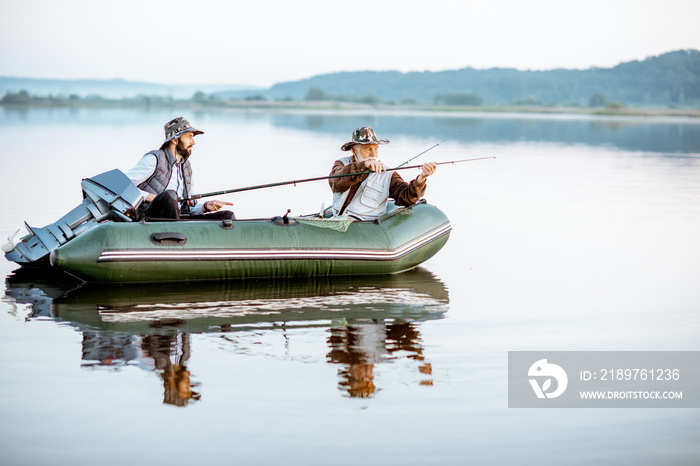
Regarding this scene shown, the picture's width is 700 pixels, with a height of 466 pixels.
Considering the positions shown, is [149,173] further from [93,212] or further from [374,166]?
[374,166]

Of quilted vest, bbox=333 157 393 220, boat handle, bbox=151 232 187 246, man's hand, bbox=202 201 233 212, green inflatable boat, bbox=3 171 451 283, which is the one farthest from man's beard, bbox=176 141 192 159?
quilted vest, bbox=333 157 393 220

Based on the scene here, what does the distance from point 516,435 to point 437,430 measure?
1.24 feet

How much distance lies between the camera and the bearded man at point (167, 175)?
313 inches

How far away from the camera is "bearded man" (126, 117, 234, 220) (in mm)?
7957

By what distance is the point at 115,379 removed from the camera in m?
5.41

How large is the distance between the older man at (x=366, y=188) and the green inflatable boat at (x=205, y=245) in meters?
0.16

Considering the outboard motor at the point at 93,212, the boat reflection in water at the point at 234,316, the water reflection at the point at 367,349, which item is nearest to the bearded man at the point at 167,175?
the outboard motor at the point at 93,212

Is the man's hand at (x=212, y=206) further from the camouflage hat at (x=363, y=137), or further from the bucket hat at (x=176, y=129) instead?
the camouflage hat at (x=363, y=137)

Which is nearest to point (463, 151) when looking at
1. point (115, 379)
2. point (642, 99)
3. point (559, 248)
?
point (559, 248)

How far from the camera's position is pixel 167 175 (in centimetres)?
820

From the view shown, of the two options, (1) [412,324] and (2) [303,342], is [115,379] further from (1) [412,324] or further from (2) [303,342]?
(1) [412,324]

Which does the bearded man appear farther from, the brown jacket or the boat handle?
the brown jacket

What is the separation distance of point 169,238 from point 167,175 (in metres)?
0.84

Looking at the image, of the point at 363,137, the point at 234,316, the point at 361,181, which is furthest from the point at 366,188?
the point at 234,316
